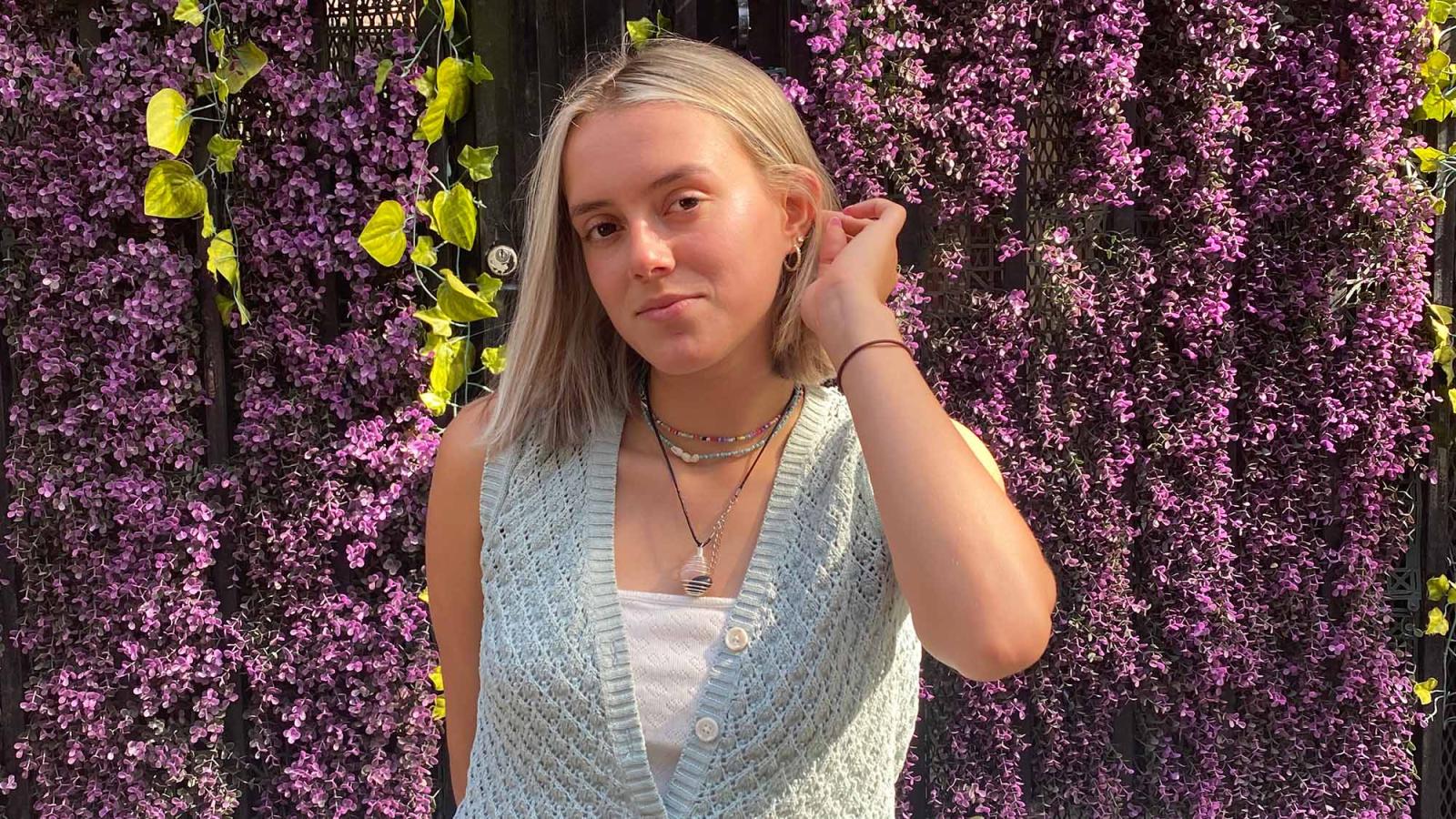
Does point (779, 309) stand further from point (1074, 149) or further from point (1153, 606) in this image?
point (1153, 606)

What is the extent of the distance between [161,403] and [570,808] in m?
1.51

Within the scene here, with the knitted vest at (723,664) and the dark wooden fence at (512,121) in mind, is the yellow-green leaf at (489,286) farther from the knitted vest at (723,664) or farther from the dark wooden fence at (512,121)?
the knitted vest at (723,664)

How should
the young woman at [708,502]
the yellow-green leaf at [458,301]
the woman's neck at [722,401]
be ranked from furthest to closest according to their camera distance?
the yellow-green leaf at [458,301], the woman's neck at [722,401], the young woman at [708,502]

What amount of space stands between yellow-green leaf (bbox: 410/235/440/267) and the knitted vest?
3.22 ft

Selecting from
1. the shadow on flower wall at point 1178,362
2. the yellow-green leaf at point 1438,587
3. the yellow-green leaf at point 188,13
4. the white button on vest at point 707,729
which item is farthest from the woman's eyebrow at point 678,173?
the yellow-green leaf at point 1438,587

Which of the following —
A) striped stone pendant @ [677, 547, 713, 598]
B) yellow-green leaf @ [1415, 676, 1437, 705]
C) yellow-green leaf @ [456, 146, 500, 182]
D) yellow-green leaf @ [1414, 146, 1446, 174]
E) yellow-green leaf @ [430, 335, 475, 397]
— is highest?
yellow-green leaf @ [1414, 146, 1446, 174]

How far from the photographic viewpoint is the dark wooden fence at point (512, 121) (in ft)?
7.05

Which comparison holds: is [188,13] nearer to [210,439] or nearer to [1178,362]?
[210,439]

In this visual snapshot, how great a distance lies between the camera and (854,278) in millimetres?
1137

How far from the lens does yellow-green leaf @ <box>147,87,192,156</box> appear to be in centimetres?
200

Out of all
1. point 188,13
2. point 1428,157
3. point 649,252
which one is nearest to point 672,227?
point 649,252

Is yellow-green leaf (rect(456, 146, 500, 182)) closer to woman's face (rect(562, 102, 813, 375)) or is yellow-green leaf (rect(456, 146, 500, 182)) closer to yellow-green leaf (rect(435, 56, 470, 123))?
yellow-green leaf (rect(435, 56, 470, 123))

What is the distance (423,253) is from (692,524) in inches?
45.5

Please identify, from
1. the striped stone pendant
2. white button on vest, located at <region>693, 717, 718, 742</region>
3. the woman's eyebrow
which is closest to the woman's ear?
the woman's eyebrow
